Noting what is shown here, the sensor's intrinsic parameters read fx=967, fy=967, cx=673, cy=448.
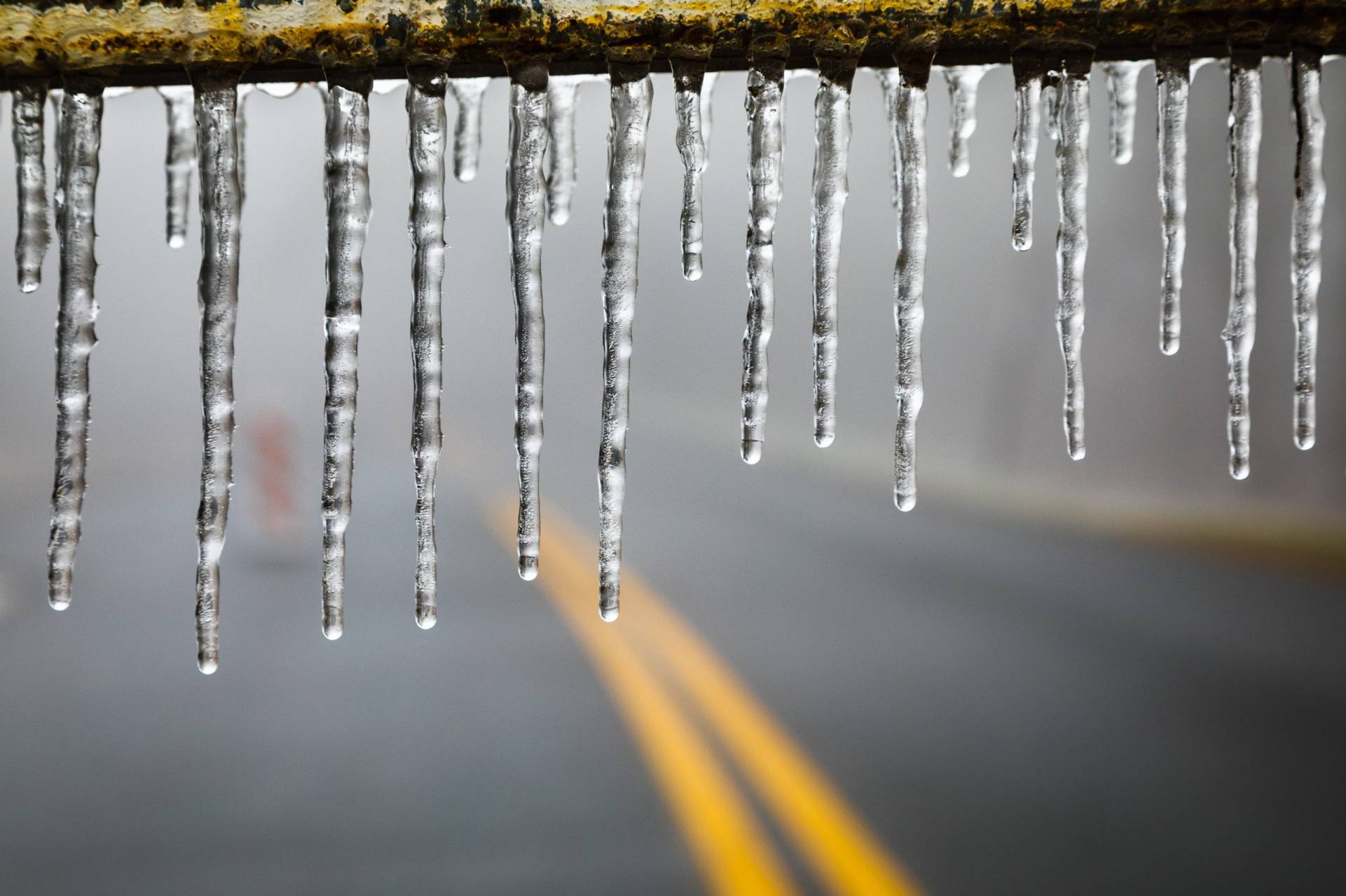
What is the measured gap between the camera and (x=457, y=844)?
103 inches

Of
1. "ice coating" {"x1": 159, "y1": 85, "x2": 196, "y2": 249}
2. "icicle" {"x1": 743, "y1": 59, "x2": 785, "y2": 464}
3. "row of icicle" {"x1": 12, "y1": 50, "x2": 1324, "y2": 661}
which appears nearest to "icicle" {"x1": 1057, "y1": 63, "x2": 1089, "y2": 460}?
"row of icicle" {"x1": 12, "y1": 50, "x2": 1324, "y2": 661}

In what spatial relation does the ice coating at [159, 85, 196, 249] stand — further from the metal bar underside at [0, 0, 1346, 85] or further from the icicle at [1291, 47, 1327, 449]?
the icicle at [1291, 47, 1327, 449]

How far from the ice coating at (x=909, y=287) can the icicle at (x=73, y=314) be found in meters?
0.52

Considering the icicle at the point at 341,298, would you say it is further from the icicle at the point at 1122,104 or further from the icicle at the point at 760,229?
the icicle at the point at 1122,104

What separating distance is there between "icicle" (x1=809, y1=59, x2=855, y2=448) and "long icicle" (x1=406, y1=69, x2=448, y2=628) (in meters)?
0.24

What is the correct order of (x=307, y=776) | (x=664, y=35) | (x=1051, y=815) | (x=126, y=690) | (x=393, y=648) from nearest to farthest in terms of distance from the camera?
(x=664, y=35)
(x=1051, y=815)
(x=307, y=776)
(x=126, y=690)
(x=393, y=648)

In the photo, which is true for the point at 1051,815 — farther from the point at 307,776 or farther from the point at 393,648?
the point at 393,648

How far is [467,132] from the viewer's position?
77 centimetres

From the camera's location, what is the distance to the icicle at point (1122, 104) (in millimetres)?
674

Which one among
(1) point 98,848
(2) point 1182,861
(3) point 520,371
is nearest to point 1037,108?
(3) point 520,371

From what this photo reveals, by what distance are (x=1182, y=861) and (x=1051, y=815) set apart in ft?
1.18

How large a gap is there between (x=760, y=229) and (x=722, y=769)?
2831mm

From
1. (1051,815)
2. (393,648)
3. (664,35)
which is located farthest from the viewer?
(393,648)

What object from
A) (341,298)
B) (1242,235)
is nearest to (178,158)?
(341,298)
